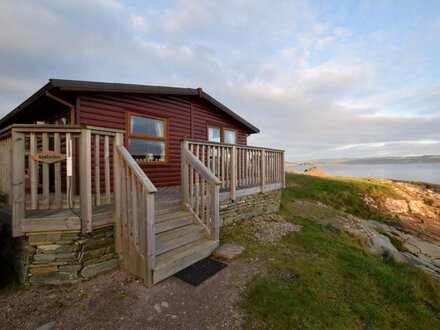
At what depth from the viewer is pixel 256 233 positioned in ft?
16.6

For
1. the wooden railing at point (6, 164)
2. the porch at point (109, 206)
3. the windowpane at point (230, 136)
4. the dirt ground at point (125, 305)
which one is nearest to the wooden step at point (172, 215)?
the porch at point (109, 206)

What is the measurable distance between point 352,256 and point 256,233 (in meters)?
2.04

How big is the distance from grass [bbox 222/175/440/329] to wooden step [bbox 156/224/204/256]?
3.05 feet

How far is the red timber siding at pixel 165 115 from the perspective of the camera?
5.39 m

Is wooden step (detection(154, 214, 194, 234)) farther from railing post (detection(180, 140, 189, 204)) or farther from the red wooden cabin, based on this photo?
railing post (detection(180, 140, 189, 204))

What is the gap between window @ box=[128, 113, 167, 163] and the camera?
6113mm

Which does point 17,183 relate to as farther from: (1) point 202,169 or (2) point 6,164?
(1) point 202,169

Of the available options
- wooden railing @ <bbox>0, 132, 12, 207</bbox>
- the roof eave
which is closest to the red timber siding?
the roof eave

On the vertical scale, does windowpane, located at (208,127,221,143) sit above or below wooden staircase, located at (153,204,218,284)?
above

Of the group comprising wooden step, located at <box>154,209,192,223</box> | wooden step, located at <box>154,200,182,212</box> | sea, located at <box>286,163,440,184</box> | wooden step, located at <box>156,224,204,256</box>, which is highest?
wooden step, located at <box>154,200,182,212</box>

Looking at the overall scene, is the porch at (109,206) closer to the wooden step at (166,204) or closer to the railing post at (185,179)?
the wooden step at (166,204)

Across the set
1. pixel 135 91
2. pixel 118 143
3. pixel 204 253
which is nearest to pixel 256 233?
pixel 204 253

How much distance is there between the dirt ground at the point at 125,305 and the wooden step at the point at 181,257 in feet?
0.48

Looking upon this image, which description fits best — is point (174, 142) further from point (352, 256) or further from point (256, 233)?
point (352, 256)
